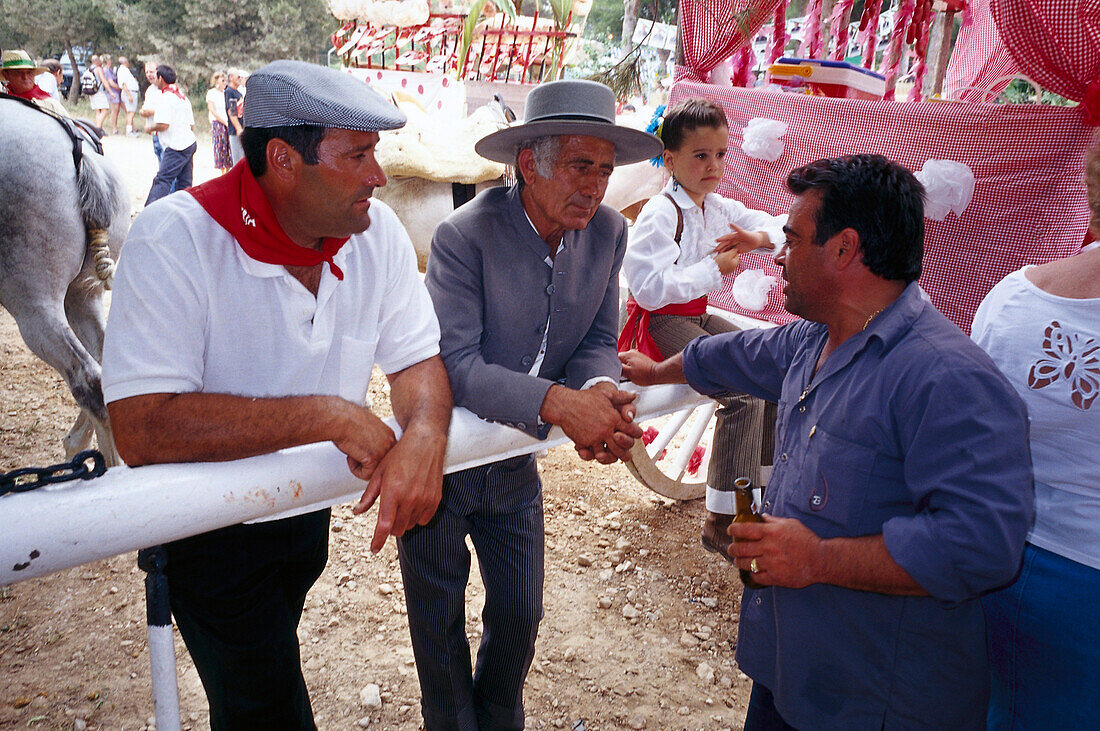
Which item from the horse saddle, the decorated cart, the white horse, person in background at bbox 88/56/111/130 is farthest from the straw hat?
person in background at bbox 88/56/111/130

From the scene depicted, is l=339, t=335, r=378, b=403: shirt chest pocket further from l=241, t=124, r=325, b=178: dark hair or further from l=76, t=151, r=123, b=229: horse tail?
l=76, t=151, r=123, b=229: horse tail

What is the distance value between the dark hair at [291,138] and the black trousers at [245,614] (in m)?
0.83

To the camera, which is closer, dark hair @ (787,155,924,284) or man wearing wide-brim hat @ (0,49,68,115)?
dark hair @ (787,155,924,284)

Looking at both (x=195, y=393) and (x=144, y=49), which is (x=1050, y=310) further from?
(x=144, y=49)

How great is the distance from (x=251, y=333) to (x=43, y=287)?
3.25m

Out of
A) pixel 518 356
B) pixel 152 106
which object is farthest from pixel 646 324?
pixel 152 106

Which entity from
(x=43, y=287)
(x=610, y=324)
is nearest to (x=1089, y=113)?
(x=610, y=324)

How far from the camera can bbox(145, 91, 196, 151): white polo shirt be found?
30.1 ft

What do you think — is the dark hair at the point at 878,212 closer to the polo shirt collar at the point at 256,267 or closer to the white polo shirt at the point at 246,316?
the white polo shirt at the point at 246,316

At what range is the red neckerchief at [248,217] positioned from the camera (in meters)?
1.45

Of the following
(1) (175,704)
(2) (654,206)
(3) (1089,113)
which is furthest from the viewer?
(2) (654,206)

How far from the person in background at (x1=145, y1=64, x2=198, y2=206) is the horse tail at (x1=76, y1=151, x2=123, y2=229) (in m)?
5.40

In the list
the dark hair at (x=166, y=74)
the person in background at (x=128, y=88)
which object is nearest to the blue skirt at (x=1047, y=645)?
the dark hair at (x=166, y=74)

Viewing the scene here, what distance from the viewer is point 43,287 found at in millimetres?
3930
